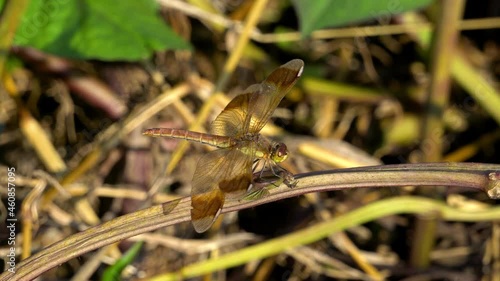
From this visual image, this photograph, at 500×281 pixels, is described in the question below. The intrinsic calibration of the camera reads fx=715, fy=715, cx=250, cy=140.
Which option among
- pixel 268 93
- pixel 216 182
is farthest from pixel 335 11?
pixel 216 182

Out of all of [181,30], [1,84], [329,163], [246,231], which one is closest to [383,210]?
[329,163]

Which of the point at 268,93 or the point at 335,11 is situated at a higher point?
the point at 335,11

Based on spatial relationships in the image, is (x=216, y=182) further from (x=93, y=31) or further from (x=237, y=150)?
(x=93, y=31)

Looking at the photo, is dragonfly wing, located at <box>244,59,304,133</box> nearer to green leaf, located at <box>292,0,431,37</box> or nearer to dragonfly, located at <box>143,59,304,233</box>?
dragonfly, located at <box>143,59,304,233</box>

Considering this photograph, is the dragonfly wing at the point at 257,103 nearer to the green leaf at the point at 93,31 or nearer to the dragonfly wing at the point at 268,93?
the dragonfly wing at the point at 268,93

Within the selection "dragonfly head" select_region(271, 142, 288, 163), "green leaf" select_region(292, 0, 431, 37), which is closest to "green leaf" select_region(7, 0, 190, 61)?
"green leaf" select_region(292, 0, 431, 37)

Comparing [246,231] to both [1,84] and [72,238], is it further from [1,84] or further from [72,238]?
[72,238]
